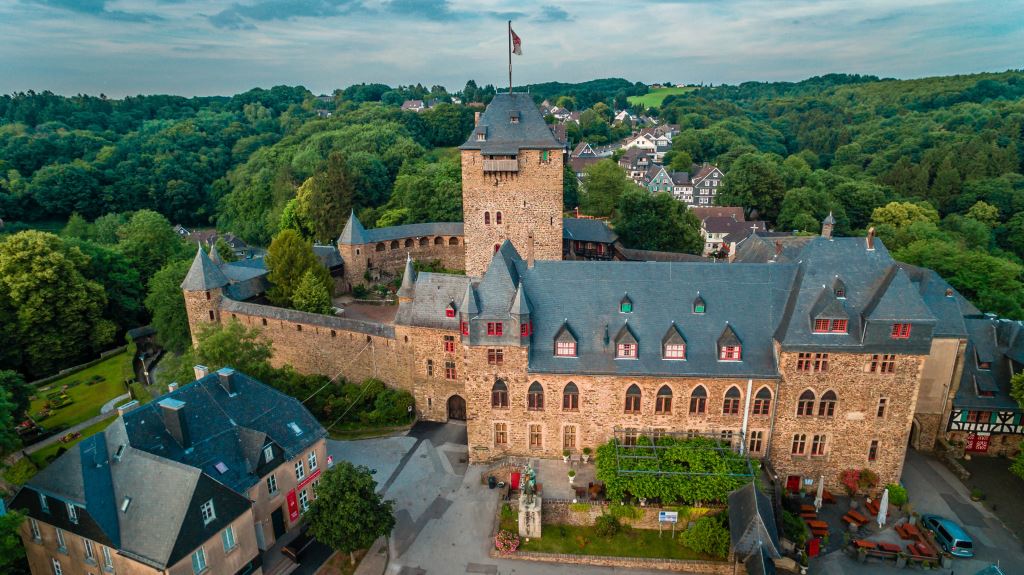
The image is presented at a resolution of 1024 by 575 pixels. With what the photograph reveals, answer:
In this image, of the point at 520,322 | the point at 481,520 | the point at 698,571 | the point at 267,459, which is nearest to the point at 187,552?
the point at 267,459

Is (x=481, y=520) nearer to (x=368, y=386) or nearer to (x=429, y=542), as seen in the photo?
(x=429, y=542)

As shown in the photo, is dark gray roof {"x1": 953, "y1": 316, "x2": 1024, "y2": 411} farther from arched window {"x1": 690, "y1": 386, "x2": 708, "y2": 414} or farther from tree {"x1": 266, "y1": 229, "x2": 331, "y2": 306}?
tree {"x1": 266, "y1": 229, "x2": 331, "y2": 306}

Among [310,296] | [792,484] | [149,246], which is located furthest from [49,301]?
[792,484]

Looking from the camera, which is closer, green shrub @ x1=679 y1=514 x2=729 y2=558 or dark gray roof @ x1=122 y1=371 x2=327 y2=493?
dark gray roof @ x1=122 y1=371 x2=327 y2=493

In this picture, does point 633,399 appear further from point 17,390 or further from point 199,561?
point 17,390

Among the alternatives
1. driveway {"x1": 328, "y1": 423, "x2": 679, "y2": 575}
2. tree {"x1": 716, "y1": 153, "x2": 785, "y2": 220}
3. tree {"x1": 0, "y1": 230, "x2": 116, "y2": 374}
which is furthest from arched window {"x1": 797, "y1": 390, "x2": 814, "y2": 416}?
tree {"x1": 716, "y1": 153, "x2": 785, "y2": 220}

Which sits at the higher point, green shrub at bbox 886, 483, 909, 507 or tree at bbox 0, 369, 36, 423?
tree at bbox 0, 369, 36, 423

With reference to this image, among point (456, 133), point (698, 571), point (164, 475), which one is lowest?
point (698, 571)
